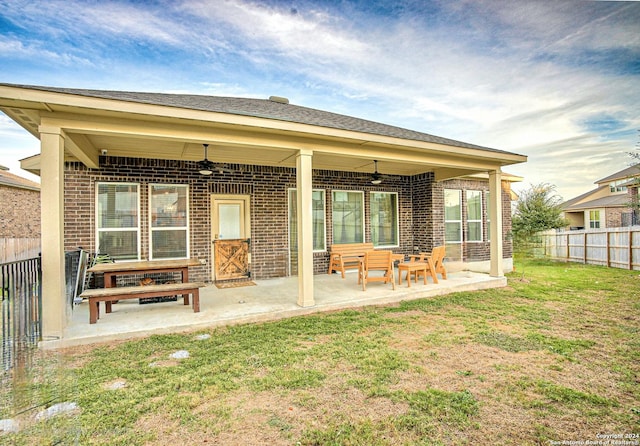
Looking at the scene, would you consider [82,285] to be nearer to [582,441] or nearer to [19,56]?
[582,441]

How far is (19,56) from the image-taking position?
9.91 m

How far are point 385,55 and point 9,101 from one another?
987cm

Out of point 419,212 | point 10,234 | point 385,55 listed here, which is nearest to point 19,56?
point 10,234

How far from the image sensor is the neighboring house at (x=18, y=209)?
517 inches

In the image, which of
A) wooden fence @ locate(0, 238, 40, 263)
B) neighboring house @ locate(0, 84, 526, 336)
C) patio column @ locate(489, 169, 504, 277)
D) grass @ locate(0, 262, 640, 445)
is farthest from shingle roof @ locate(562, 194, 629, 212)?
wooden fence @ locate(0, 238, 40, 263)

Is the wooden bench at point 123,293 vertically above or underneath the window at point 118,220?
underneath

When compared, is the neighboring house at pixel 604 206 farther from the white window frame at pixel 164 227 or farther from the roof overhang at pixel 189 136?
the white window frame at pixel 164 227

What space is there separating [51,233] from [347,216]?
685 cm

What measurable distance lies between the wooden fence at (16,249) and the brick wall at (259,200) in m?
6.50

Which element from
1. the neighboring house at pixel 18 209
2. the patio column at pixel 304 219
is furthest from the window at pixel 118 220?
the neighboring house at pixel 18 209

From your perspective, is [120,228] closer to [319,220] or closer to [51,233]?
[51,233]

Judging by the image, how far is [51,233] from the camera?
390 cm

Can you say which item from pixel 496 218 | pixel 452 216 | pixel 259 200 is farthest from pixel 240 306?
pixel 452 216

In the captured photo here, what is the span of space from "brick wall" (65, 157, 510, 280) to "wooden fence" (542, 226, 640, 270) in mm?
5198
